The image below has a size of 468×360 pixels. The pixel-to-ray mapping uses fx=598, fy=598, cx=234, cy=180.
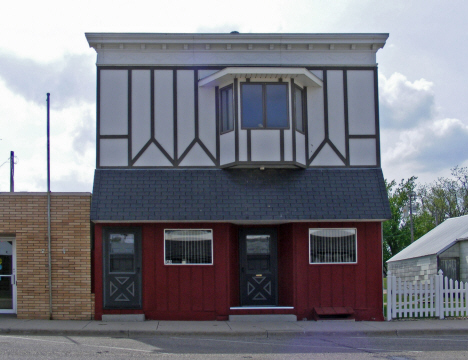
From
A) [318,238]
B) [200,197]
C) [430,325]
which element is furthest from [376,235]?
[200,197]

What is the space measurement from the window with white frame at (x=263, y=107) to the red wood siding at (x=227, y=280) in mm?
2829

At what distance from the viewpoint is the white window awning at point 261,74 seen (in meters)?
16.1

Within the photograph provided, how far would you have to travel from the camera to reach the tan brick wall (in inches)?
618

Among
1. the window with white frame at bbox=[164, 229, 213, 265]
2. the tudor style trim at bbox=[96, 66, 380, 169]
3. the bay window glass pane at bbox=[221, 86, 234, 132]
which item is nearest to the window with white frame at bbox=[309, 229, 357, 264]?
the tudor style trim at bbox=[96, 66, 380, 169]

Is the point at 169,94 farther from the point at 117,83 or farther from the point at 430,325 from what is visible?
the point at 430,325

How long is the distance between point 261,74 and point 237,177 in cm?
288

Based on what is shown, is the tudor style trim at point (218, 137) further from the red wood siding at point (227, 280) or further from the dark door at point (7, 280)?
the dark door at point (7, 280)

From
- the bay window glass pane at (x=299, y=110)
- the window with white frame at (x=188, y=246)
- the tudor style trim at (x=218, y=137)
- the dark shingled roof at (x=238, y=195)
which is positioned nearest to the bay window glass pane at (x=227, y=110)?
the tudor style trim at (x=218, y=137)

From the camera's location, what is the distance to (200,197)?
628 inches

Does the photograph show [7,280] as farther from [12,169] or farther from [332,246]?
[12,169]

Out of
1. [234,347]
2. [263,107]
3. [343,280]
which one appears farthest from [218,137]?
[234,347]

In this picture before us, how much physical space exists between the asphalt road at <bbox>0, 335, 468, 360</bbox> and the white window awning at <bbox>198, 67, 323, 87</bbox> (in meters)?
6.95

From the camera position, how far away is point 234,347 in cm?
1201

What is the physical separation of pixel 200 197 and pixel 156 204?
1.18 meters
